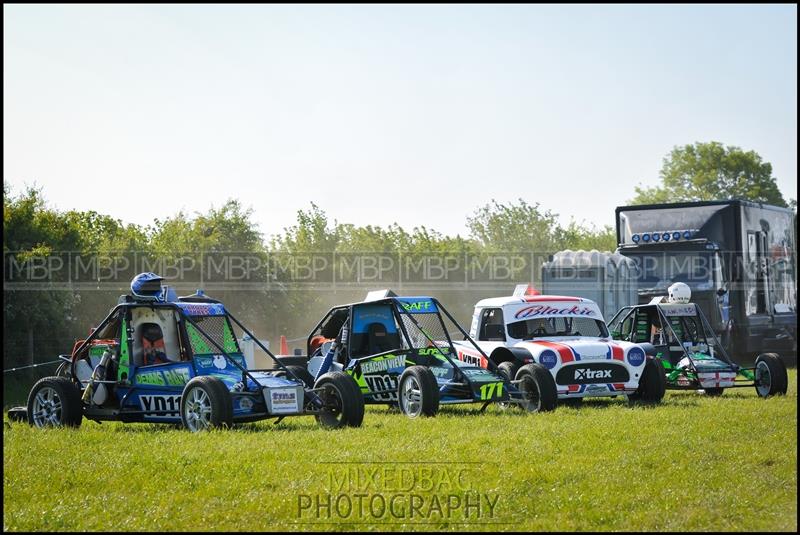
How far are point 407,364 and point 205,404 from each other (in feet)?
12.2

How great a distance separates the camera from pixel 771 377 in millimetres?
18500

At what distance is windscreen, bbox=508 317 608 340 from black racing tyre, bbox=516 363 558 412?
264 centimetres

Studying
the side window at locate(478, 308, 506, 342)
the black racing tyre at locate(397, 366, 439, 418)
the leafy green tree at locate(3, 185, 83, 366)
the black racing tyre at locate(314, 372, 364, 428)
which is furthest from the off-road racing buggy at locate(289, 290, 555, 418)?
the leafy green tree at locate(3, 185, 83, 366)

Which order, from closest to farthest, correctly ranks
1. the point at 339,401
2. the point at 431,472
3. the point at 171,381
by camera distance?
the point at 431,472
the point at 339,401
the point at 171,381

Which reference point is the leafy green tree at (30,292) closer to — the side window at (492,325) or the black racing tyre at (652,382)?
the side window at (492,325)

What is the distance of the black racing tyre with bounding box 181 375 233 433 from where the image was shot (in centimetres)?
1290

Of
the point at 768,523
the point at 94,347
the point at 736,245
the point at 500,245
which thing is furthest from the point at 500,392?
the point at 500,245

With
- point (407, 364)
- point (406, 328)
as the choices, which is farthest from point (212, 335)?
point (406, 328)

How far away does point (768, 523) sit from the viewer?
8.19 meters

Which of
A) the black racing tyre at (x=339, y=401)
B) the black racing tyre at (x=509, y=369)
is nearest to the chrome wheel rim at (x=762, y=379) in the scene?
the black racing tyre at (x=509, y=369)

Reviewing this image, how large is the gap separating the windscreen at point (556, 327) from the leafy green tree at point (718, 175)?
54.2m

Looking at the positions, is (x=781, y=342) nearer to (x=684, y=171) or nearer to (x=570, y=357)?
(x=570, y=357)

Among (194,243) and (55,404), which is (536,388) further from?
(194,243)

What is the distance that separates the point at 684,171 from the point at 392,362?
61.2m
